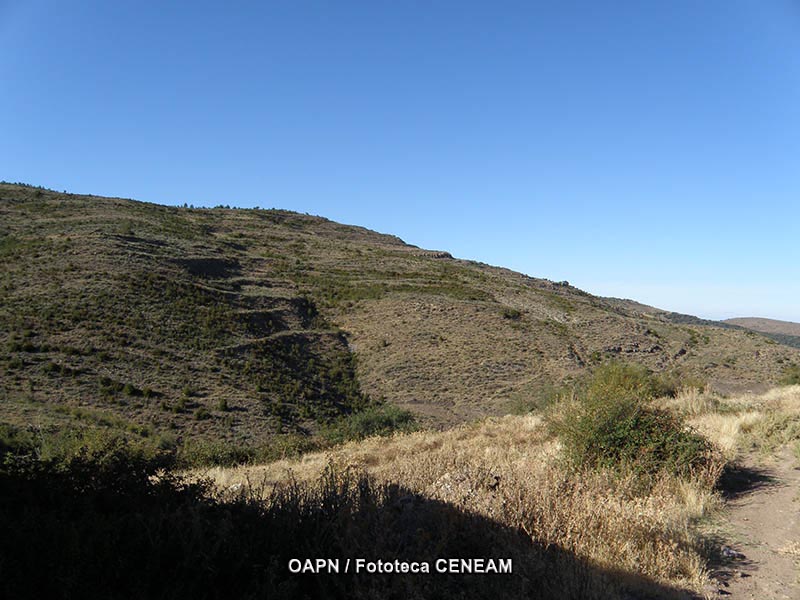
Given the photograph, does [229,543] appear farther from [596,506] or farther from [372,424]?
[372,424]

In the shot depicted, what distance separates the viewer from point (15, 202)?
49.2 m

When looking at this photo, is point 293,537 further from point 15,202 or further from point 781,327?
point 781,327

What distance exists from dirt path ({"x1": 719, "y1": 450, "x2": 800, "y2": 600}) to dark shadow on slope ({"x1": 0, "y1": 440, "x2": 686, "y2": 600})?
863 mm

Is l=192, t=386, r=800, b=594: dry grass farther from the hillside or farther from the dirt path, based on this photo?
the hillside

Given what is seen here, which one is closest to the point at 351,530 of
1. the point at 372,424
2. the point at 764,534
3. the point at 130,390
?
the point at 764,534

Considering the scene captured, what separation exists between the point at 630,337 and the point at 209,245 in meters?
40.0

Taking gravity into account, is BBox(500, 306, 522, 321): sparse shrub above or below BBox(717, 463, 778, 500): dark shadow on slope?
above

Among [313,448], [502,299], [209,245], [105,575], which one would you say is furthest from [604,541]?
[209,245]

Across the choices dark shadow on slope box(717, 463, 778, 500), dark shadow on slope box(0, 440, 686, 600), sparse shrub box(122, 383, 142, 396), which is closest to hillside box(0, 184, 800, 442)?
sparse shrub box(122, 383, 142, 396)

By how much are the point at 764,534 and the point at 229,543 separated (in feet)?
17.1

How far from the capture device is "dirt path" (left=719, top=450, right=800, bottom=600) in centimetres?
387

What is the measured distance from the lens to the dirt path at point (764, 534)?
3.87 m

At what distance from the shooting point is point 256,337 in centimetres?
3381

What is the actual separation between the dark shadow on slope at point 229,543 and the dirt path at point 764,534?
0.86m
